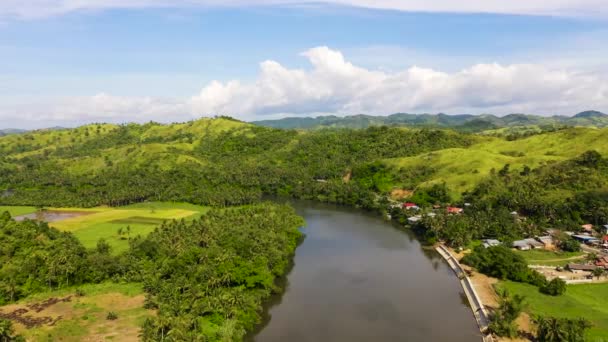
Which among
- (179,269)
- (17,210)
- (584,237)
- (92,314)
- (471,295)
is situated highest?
(179,269)

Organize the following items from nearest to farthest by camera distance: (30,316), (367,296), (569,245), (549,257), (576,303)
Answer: (30,316) → (576,303) → (367,296) → (549,257) → (569,245)

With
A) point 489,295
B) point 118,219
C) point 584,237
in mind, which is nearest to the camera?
point 489,295

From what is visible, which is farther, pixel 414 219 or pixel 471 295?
pixel 414 219

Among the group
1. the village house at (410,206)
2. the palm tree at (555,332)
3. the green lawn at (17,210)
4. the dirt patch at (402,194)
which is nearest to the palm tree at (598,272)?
the palm tree at (555,332)

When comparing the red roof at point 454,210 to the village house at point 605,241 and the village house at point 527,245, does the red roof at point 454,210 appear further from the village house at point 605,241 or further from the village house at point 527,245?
the village house at point 605,241

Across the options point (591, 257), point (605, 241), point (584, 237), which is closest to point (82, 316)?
point (591, 257)

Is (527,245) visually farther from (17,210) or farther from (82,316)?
(17,210)

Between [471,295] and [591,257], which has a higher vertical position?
[591,257]
